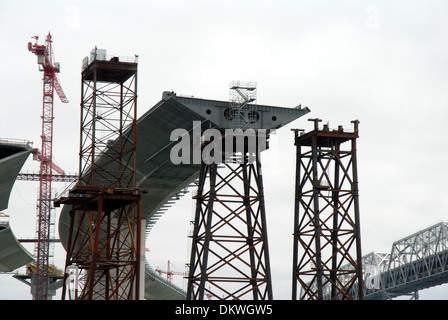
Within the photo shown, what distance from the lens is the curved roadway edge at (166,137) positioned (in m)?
61.1

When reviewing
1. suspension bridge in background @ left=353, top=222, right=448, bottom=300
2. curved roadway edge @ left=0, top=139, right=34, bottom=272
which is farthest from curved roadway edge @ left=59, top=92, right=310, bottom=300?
suspension bridge in background @ left=353, top=222, right=448, bottom=300

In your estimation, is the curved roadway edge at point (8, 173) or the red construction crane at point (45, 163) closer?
the curved roadway edge at point (8, 173)

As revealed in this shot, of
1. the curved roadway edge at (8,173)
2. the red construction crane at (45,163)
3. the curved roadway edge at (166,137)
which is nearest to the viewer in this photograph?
the curved roadway edge at (166,137)

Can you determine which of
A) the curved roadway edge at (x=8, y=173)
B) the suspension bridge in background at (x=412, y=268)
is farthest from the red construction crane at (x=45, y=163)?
the suspension bridge in background at (x=412, y=268)

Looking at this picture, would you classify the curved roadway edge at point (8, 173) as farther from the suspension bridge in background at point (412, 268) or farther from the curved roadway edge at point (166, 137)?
the suspension bridge in background at point (412, 268)

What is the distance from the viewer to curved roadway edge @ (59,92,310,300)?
61109mm

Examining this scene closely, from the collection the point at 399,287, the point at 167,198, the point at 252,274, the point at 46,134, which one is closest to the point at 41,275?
the point at 46,134

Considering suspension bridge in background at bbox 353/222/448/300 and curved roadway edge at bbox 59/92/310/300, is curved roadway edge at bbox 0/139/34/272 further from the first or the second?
suspension bridge in background at bbox 353/222/448/300

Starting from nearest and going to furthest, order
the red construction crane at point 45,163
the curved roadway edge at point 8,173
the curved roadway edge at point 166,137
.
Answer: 1. the curved roadway edge at point 166,137
2. the curved roadway edge at point 8,173
3. the red construction crane at point 45,163

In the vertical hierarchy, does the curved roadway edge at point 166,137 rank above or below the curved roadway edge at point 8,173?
below

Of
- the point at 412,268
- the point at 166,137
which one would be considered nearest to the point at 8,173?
the point at 166,137

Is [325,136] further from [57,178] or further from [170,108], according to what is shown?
[57,178]
